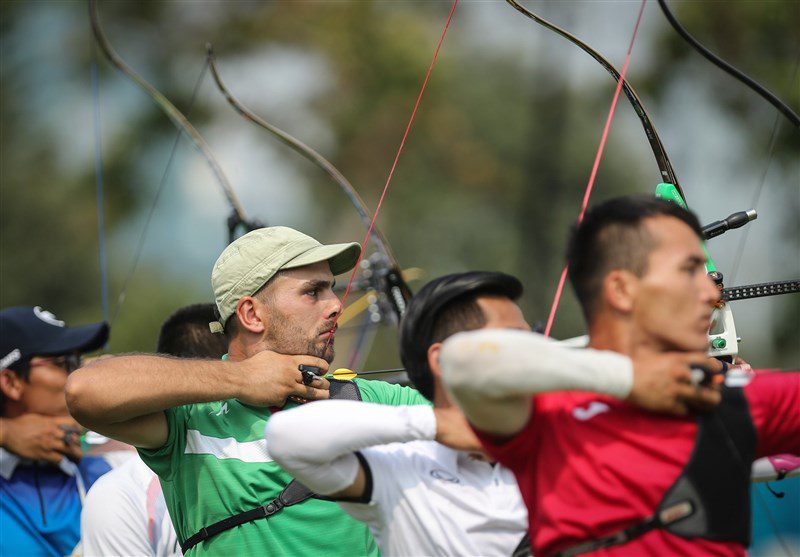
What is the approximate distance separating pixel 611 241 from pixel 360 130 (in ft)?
41.5

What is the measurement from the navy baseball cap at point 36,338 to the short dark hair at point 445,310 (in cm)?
189

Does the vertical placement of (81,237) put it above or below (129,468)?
below

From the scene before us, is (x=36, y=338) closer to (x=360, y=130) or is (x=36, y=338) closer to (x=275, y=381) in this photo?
(x=275, y=381)

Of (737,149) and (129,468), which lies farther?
(737,149)

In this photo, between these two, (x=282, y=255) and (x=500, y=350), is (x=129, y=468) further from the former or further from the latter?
(x=500, y=350)

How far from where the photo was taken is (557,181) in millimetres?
12844

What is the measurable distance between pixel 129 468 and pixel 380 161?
10.9 metres

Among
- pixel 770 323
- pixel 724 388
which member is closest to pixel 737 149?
pixel 770 323

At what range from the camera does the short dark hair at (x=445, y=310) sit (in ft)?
6.70

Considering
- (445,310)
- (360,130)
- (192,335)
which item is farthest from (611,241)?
(360,130)

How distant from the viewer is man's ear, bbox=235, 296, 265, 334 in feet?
8.87

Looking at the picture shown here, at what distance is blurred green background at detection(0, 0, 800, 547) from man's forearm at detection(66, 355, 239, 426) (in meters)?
7.74

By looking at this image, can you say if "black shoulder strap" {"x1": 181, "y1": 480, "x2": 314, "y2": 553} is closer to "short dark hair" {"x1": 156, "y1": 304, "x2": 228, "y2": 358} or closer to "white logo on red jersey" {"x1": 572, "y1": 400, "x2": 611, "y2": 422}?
"white logo on red jersey" {"x1": 572, "y1": 400, "x2": 611, "y2": 422}

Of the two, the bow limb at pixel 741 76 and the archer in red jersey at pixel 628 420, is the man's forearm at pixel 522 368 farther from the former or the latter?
the bow limb at pixel 741 76
